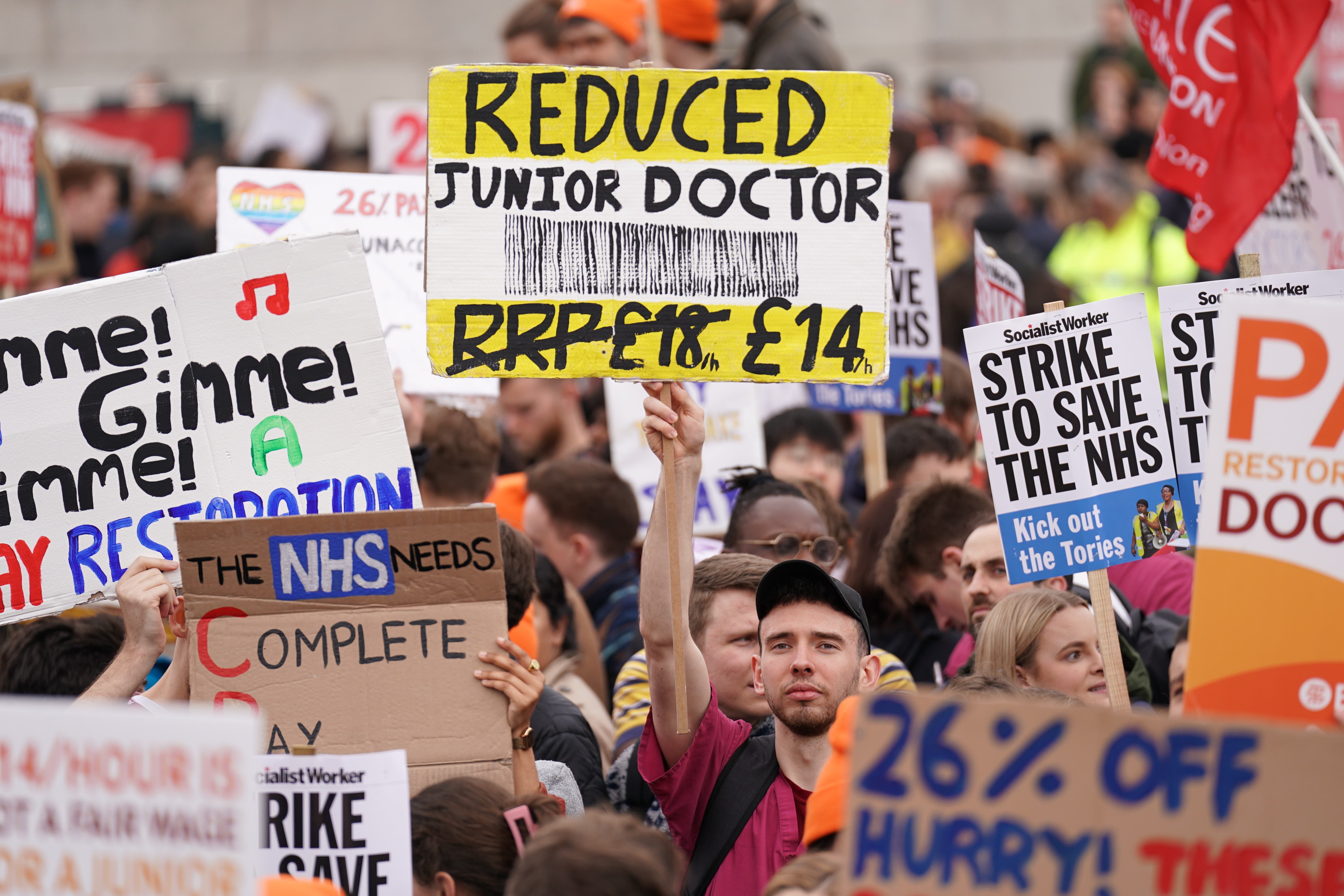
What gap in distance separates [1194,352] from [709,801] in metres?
1.94

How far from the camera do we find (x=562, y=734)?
452cm

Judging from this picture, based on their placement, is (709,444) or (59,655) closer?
(59,655)

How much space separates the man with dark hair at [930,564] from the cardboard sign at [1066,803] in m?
2.70

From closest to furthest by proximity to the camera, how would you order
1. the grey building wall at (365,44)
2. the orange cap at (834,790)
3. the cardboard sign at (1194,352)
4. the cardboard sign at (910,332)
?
the orange cap at (834,790) → the cardboard sign at (1194,352) → the cardboard sign at (910,332) → the grey building wall at (365,44)

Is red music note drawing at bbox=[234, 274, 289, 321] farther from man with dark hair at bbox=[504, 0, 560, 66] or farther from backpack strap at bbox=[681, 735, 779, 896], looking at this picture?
man with dark hair at bbox=[504, 0, 560, 66]

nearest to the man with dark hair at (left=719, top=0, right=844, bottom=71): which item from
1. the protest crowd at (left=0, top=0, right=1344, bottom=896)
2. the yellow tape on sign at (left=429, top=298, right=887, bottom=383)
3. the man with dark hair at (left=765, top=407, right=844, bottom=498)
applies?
the protest crowd at (left=0, top=0, right=1344, bottom=896)

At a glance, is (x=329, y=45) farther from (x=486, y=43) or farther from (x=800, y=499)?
(x=800, y=499)

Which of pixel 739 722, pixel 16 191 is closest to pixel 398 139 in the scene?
pixel 16 191

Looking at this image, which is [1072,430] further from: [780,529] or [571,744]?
[571,744]

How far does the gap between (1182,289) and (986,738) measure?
7.86 ft

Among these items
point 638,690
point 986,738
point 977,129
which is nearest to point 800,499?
point 638,690

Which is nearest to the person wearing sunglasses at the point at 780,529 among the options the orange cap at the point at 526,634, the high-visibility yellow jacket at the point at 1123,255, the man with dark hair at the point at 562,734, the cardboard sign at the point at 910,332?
the orange cap at the point at 526,634

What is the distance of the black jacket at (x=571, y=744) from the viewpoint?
14.8ft

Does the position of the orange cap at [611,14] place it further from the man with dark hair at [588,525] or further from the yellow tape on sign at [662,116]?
the yellow tape on sign at [662,116]
